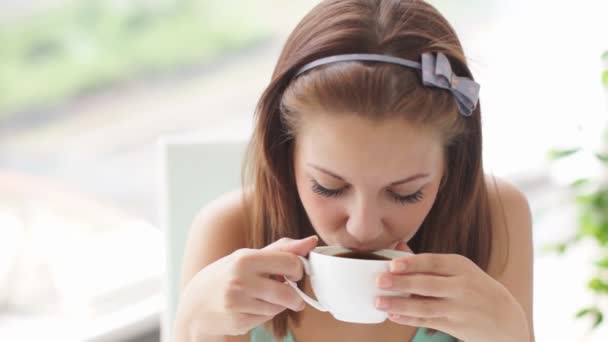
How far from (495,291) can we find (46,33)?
1886 millimetres

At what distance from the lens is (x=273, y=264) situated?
3.48ft

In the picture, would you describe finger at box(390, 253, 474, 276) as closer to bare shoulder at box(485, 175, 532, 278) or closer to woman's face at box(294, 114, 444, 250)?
woman's face at box(294, 114, 444, 250)

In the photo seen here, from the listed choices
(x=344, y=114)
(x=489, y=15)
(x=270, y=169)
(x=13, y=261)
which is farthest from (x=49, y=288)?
(x=489, y=15)

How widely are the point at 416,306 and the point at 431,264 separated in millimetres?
60

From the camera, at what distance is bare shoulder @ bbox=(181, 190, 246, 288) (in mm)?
1384

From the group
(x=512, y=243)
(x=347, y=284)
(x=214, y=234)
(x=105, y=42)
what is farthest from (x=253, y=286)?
→ (x=105, y=42)

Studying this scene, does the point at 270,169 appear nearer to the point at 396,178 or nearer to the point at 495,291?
the point at 396,178

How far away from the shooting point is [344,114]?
3.57 feet

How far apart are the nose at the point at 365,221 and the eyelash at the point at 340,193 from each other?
0.04 metres

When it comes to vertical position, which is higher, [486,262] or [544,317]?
[486,262]

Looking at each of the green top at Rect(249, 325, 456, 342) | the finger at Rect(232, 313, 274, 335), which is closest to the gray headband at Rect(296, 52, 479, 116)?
the finger at Rect(232, 313, 274, 335)

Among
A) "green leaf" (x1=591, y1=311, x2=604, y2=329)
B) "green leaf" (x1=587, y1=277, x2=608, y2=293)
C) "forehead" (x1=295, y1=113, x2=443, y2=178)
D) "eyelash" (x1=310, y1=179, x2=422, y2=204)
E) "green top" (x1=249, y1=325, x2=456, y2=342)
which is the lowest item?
"green leaf" (x1=591, y1=311, x2=604, y2=329)

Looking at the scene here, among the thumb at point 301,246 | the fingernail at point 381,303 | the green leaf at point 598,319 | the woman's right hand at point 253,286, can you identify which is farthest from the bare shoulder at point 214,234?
the green leaf at point 598,319

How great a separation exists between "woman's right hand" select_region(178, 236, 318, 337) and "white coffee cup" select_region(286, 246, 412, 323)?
2 cm
